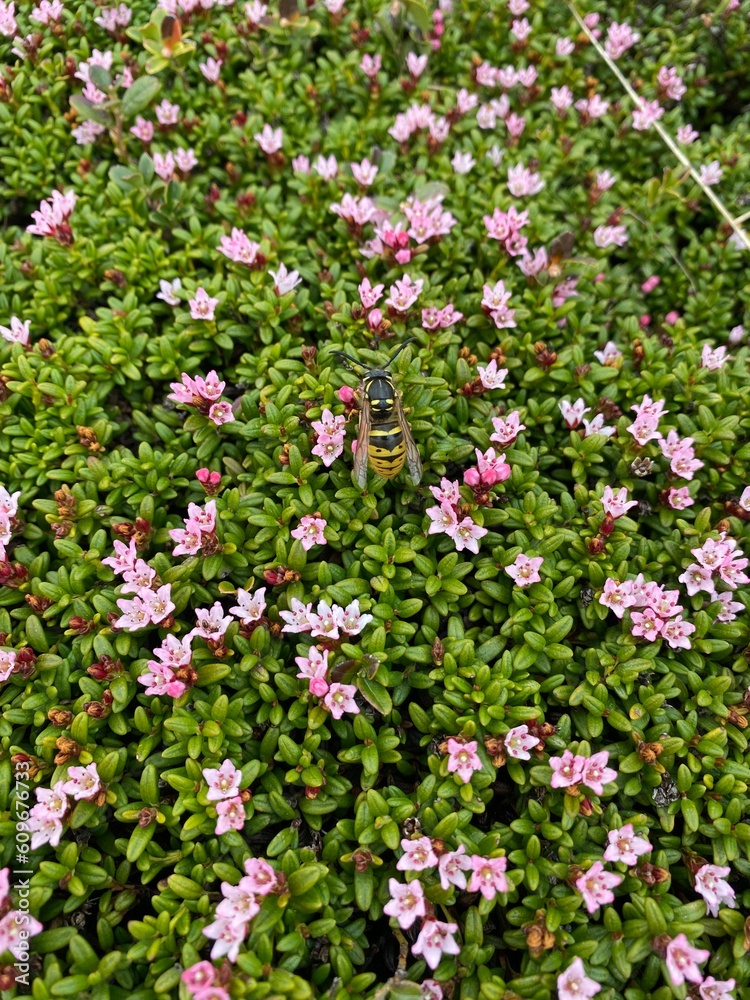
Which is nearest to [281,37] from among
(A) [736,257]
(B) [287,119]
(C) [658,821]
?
(B) [287,119]

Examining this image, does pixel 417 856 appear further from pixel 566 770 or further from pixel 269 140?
pixel 269 140

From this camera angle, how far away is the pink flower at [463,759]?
9.91 feet

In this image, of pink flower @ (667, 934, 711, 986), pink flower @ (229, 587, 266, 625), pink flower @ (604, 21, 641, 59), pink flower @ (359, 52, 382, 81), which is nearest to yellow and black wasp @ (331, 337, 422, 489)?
pink flower @ (229, 587, 266, 625)

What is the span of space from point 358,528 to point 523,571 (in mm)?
893

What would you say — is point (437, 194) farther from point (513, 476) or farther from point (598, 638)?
point (598, 638)

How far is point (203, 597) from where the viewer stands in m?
3.50

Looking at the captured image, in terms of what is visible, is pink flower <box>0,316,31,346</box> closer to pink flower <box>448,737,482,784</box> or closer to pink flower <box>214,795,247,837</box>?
pink flower <box>214,795,247,837</box>

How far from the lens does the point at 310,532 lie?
11.5ft

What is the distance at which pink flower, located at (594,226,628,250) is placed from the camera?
4.85m

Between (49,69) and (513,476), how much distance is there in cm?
467

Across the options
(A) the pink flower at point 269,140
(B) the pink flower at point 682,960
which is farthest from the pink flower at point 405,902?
(A) the pink flower at point 269,140

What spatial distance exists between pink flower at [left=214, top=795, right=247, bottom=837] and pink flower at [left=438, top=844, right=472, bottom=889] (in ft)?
2.95

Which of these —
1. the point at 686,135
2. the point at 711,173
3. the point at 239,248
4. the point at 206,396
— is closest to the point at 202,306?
the point at 239,248

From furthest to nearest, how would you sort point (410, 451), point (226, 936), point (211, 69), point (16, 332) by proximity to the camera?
point (211, 69) → point (16, 332) → point (410, 451) → point (226, 936)
